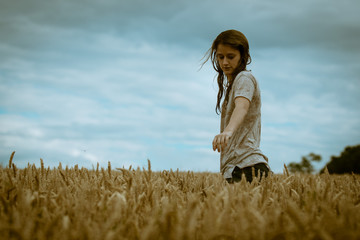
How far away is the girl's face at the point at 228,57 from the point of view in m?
3.80

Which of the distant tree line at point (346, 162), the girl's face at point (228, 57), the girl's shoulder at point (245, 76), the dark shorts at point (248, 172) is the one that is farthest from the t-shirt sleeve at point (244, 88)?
the distant tree line at point (346, 162)

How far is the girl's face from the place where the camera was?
3.80 meters

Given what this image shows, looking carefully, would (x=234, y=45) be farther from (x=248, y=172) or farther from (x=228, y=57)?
(x=248, y=172)

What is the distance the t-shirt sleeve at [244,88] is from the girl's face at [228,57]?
1.37 ft

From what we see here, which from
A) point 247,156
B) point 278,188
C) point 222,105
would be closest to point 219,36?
point 222,105

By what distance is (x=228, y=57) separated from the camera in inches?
151

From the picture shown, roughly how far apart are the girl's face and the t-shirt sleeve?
1.37ft

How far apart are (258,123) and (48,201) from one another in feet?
9.17

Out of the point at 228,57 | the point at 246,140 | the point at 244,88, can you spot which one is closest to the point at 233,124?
the point at 244,88

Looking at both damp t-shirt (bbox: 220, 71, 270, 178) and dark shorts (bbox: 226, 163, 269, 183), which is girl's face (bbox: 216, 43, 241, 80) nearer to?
damp t-shirt (bbox: 220, 71, 270, 178)

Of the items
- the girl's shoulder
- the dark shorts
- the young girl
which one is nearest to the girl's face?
the young girl

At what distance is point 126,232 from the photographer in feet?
4.56

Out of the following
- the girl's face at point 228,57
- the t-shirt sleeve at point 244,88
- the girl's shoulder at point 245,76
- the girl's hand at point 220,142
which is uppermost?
the girl's face at point 228,57

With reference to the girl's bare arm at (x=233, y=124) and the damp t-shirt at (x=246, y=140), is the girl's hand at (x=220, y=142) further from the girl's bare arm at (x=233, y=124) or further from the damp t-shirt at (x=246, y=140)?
the damp t-shirt at (x=246, y=140)
